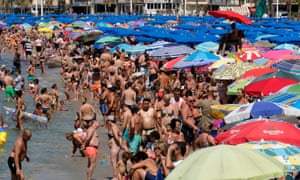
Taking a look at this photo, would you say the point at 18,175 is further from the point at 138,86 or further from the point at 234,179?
the point at 138,86

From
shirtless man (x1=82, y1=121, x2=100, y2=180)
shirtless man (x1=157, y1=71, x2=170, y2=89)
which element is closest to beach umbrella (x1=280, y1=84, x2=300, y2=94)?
shirtless man (x1=82, y1=121, x2=100, y2=180)

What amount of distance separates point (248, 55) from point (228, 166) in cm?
1306

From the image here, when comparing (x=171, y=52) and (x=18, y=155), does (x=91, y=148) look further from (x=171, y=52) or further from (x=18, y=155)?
(x=171, y=52)

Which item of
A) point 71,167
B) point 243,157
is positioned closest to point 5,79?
point 71,167

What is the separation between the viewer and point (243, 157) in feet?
22.2

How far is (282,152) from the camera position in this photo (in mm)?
8219

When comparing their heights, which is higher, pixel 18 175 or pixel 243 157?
pixel 243 157

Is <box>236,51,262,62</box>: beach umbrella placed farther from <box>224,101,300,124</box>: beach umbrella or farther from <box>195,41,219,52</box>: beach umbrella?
<box>224,101,300,124</box>: beach umbrella

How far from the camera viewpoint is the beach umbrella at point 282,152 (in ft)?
26.3

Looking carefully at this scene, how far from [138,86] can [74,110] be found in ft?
12.0

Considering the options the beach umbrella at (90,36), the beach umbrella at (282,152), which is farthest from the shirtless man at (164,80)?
the beach umbrella at (90,36)

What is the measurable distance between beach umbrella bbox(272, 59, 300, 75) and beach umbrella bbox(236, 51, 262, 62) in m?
2.92

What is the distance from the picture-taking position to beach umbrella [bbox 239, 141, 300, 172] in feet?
26.3

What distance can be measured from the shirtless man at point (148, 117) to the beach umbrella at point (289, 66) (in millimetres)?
3522
